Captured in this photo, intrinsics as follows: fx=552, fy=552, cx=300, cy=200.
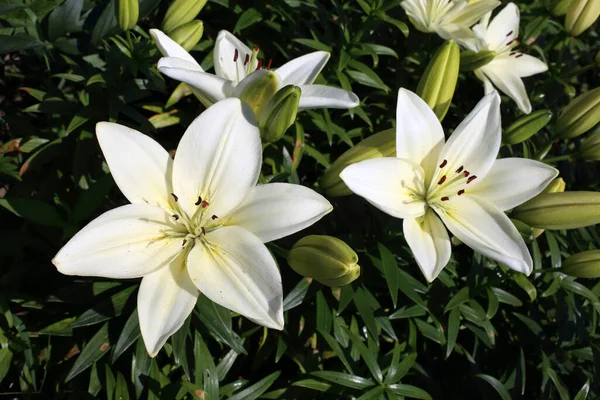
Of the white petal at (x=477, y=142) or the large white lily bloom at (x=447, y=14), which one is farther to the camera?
the large white lily bloom at (x=447, y=14)

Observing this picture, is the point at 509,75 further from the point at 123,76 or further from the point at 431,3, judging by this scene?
the point at 123,76

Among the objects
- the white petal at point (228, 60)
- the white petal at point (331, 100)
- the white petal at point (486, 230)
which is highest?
the white petal at point (331, 100)

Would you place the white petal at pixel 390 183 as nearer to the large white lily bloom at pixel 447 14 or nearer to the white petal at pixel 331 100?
the white petal at pixel 331 100

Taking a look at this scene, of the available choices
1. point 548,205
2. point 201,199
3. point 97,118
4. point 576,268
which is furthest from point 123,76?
point 576,268

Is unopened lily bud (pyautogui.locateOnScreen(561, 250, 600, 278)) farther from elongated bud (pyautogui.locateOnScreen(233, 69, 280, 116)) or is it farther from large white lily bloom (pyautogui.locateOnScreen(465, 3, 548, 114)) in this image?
elongated bud (pyautogui.locateOnScreen(233, 69, 280, 116))

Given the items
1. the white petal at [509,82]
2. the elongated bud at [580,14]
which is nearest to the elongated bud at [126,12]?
the white petal at [509,82]

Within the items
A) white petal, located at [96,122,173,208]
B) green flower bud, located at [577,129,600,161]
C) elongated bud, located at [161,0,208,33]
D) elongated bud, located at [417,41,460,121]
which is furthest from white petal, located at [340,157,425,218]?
elongated bud, located at [161,0,208,33]

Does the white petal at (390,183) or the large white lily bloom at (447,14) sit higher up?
the large white lily bloom at (447,14)

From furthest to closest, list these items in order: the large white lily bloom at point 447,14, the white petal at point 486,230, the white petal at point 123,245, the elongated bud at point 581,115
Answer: the large white lily bloom at point 447,14
the elongated bud at point 581,115
the white petal at point 486,230
the white petal at point 123,245
